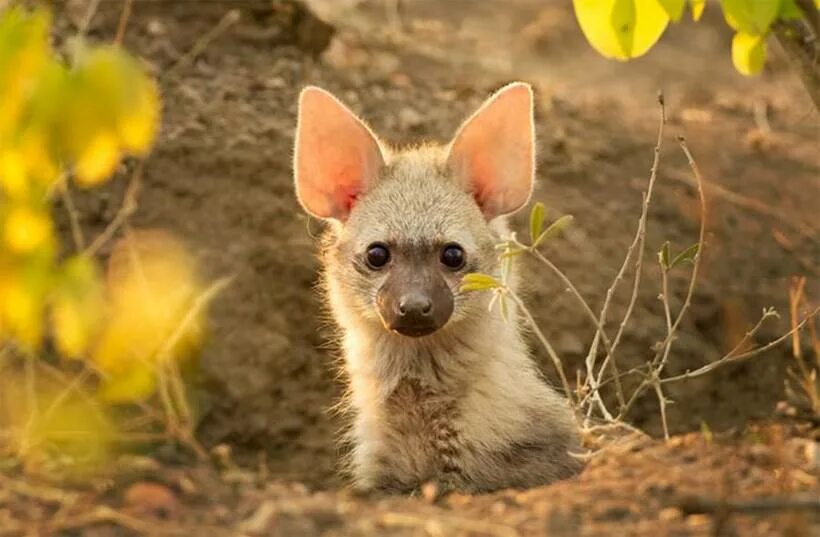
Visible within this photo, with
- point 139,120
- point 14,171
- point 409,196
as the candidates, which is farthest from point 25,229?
point 409,196

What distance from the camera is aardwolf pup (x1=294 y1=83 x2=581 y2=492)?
585cm

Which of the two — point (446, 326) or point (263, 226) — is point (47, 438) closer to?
point (446, 326)

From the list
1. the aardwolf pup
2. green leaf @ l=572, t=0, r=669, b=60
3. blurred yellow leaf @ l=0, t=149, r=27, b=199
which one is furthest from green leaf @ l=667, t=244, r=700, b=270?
blurred yellow leaf @ l=0, t=149, r=27, b=199

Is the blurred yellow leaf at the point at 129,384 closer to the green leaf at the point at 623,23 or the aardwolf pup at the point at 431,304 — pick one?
the aardwolf pup at the point at 431,304

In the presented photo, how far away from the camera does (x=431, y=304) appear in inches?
227

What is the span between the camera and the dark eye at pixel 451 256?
616 cm

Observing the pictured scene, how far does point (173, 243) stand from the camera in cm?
785

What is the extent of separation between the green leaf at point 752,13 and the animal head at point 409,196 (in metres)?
1.51

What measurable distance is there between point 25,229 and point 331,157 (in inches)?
112

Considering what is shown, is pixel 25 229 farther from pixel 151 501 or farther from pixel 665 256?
pixel 665 256

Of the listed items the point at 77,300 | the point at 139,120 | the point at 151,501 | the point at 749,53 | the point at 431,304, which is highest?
the point at 139,120

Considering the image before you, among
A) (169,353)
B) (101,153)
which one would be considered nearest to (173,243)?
(169,353)

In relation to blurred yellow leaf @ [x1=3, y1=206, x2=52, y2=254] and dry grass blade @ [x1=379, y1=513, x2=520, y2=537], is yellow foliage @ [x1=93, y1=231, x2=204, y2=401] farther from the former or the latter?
dry grass blade @ [x1=379, y1=513, x2=520, y2=537]

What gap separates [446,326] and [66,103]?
9.61ft
